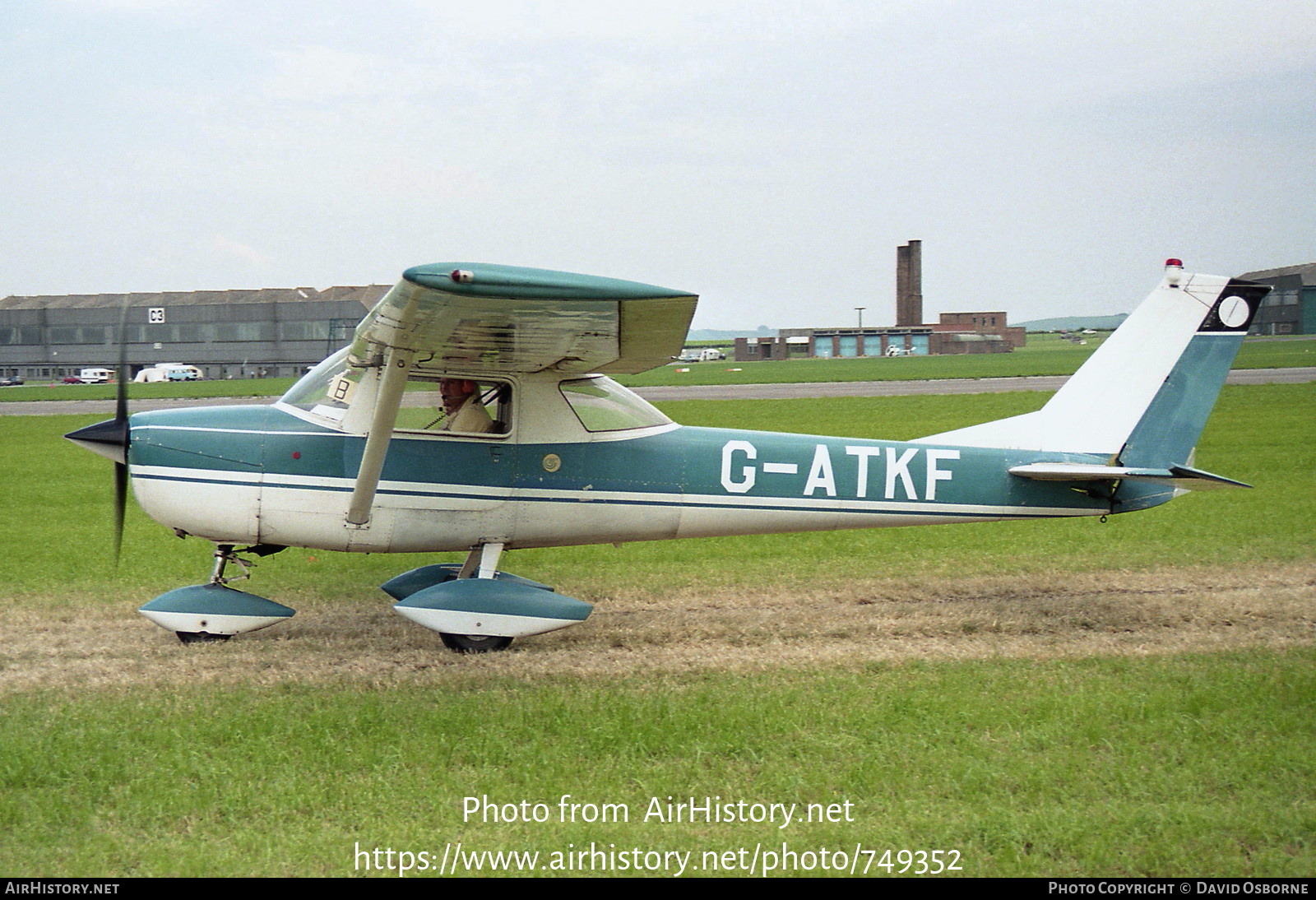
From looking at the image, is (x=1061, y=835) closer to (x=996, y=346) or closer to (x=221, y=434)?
(x=221, y=434)

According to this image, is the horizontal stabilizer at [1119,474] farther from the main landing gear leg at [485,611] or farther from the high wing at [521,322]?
the main landing gear leg at [485,611]

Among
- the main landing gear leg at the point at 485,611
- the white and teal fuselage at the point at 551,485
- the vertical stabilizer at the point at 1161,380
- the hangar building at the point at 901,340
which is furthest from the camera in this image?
the hangar building at the point at 901,340

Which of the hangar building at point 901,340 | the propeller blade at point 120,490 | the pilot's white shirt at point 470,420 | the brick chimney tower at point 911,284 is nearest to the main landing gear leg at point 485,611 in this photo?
the pilot's white shirt at point 470,420

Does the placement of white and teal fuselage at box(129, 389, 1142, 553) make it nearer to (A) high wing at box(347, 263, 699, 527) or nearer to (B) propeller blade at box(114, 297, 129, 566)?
(B) propeller blade at box(114, 297, 129, 566)

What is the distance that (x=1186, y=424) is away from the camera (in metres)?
7.22

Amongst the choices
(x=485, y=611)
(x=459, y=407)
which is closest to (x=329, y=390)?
(x=459, y=407)

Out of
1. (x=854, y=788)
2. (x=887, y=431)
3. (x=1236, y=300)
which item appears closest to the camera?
(x=854, y=788)

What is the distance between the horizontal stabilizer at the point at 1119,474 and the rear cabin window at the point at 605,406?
2.62m

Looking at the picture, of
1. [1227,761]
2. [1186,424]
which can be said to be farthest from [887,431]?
[1227,761]

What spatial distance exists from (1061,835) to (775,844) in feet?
3.41

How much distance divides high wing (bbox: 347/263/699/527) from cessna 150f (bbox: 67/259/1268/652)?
0.08 ft

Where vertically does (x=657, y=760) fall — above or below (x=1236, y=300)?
below

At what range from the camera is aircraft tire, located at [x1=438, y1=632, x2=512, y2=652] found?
21.0 feet

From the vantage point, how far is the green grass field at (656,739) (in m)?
3.73
